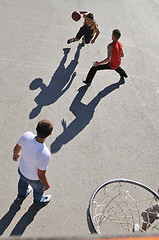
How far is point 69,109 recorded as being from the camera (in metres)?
6.57

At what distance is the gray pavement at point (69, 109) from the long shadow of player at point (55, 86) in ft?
0.08

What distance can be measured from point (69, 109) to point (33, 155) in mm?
3031

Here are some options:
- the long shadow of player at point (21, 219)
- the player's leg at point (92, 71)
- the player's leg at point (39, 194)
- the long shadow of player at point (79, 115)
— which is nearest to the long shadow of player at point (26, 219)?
the long shadow of player at point (21, 219)

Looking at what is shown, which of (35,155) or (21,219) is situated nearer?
(35,155)

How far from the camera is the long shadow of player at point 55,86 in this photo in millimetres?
6520

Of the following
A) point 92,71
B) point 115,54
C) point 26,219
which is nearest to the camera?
point 26,219

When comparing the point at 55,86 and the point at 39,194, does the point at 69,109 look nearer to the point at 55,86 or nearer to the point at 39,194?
the point at 55,86

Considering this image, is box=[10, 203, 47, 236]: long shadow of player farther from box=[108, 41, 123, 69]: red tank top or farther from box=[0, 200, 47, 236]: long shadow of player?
box=[108, 41, 123, 69]: red tank top

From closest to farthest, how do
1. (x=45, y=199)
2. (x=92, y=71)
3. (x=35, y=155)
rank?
(x=35, y=155)
(x=45, y=199)
(x=92, y=71)

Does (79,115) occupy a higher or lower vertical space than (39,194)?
higher

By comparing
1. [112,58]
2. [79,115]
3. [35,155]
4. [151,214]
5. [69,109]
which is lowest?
[151,214]

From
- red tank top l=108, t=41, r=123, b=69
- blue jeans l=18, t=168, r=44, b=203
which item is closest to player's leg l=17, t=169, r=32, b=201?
blue jeans l=18, t=168, r=44, b=203

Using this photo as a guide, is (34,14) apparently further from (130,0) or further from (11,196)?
(11,196)

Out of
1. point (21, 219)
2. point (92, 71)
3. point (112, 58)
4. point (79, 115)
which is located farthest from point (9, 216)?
point (112, 58)
